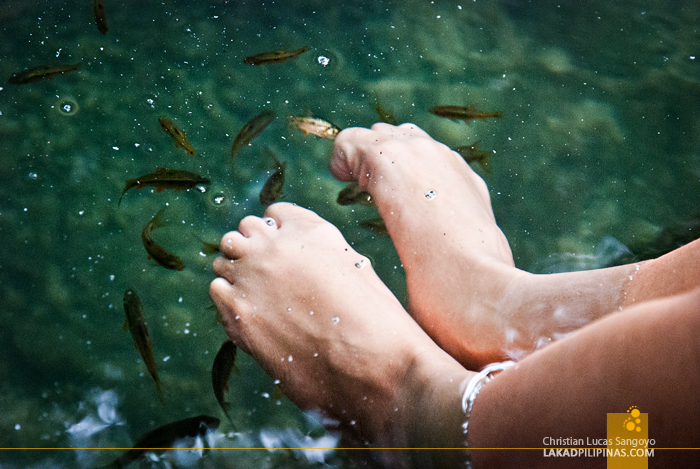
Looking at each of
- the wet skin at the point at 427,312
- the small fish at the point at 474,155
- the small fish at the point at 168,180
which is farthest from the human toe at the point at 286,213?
the small fish at the point at 474,155

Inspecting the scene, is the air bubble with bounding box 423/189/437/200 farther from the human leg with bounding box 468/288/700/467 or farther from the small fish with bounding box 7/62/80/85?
the small fish with bounding box 7/62/80/85

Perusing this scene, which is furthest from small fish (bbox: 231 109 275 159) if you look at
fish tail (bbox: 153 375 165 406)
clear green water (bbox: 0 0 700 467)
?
fish tail (bbox: 153 375 165 406)

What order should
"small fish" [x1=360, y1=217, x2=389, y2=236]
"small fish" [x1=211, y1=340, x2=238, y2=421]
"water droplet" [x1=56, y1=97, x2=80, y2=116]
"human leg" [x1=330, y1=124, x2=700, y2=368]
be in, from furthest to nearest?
1. "water droplet" [x1=56, y1=97, x2=80, y2=116]
2. "small fish" [x1=360, y1=217, x2=389, y2=236]
3. "small fish" [x1=211, y1=340, x2=238, y2=421]
4. "human leg" [x1=330, y1=124, x2=700, y2=368]

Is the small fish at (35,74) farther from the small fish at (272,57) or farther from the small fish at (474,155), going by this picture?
the small fish at (474,155)

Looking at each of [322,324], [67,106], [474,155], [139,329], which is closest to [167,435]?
[139,329]

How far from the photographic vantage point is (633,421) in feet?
2.13

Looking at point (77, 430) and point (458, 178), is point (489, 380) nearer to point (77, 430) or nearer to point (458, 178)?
point (458, 178)

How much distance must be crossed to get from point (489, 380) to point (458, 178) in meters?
0.77

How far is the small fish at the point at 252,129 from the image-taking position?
1.68 metres

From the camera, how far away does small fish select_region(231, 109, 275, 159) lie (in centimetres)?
168

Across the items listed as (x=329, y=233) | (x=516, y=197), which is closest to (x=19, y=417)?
(x=329, y=233)

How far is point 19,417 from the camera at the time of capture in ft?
4.19

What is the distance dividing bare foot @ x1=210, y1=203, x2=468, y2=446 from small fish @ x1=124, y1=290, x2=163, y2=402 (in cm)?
22

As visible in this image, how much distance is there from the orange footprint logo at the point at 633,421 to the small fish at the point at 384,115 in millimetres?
1313
